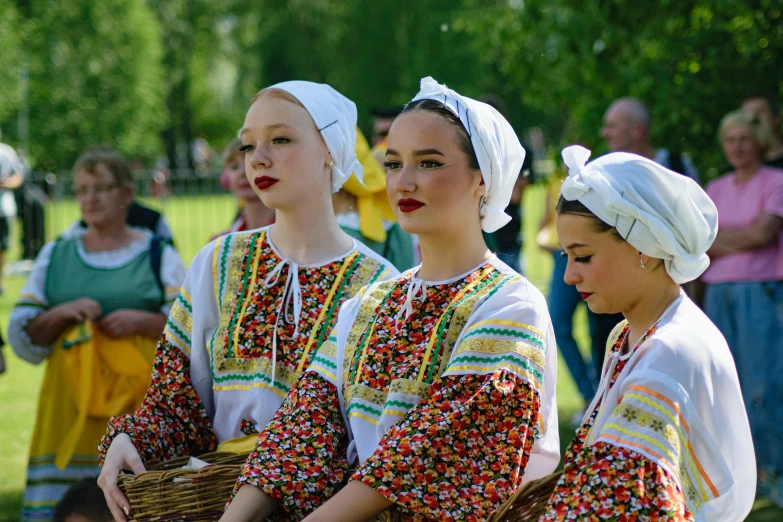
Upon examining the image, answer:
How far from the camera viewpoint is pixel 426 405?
238 cm

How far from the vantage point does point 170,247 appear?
16.0 feet

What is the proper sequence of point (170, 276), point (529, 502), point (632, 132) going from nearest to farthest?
point (529, 502) < point (170, 276) < point (632, 132)

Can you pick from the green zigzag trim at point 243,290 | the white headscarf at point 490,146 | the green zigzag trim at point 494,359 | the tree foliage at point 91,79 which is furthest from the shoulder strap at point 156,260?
the tree foliage at point 91,79

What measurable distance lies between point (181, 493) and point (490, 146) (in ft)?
3.85

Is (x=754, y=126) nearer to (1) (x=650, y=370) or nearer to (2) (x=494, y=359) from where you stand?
(2) (x=494, y=359)

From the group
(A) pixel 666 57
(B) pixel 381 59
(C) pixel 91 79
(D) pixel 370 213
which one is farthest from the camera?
(C) pixel 91 79

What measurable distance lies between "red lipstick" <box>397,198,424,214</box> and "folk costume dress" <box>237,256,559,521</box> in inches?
8.0

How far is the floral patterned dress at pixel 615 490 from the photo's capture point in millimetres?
1985

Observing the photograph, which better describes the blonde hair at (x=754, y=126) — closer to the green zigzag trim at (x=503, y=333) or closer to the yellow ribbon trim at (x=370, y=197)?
the yellow ribbon trim at (x=370, y=197)

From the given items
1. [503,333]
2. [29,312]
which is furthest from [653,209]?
[29,312]

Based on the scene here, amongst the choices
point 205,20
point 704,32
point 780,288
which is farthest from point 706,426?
point 205,20

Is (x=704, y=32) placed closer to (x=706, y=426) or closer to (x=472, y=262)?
(x=472, y=262)

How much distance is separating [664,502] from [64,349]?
3508 millimetres

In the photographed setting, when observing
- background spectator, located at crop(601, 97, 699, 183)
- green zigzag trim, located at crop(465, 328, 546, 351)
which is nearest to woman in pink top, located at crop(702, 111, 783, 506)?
background spectator, located at crop(601, 97, 699, 183)
